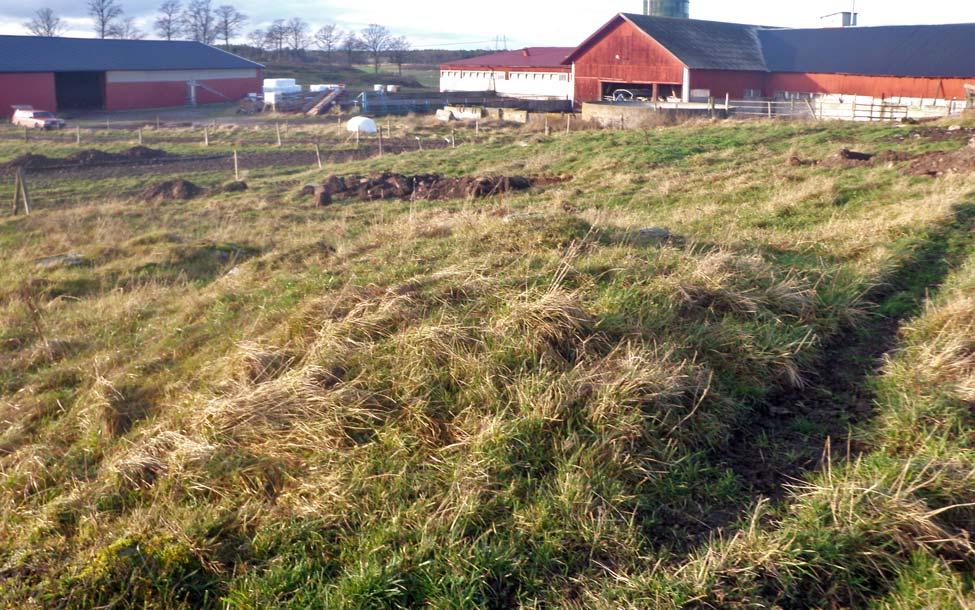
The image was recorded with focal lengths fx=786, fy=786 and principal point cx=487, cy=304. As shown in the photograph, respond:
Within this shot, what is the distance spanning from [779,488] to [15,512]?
4745 mm

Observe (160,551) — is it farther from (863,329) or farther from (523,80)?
(523,80)

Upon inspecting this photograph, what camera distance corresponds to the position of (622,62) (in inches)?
1905

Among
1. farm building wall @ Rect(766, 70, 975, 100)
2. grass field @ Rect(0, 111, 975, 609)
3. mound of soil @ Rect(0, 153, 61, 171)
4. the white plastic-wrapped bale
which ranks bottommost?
grass field @ Rect(0, 111, 975, 609)

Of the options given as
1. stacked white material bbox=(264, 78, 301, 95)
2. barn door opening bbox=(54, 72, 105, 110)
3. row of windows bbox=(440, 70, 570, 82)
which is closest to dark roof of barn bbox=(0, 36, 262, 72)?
barn door opening bbox=(54, 72, 105, 110)

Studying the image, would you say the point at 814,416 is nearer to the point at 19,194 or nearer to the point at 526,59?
the point at 19,194

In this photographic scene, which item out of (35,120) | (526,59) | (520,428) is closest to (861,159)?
(520,428)

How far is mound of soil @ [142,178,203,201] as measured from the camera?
66.9 ft

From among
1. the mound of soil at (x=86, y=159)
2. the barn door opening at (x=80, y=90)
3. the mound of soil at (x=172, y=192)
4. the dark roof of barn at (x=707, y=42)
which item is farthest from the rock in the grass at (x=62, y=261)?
the barn door opening at (x=80, y=90)

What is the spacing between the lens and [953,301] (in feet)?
21.8

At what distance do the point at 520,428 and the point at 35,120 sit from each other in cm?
4784

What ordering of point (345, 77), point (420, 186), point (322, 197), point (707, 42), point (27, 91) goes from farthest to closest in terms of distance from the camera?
point (345, 77)
point (27, 91)
point (707, 42)
point (420, 186)
point (322, 197)

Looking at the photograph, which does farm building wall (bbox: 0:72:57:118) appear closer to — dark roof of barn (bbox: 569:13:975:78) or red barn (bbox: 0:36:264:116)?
red barn (bbox: 0:36:264:116)

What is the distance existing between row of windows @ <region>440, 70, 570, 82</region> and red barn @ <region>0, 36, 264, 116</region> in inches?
673

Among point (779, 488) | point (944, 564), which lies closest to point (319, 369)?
point (779, 488)
